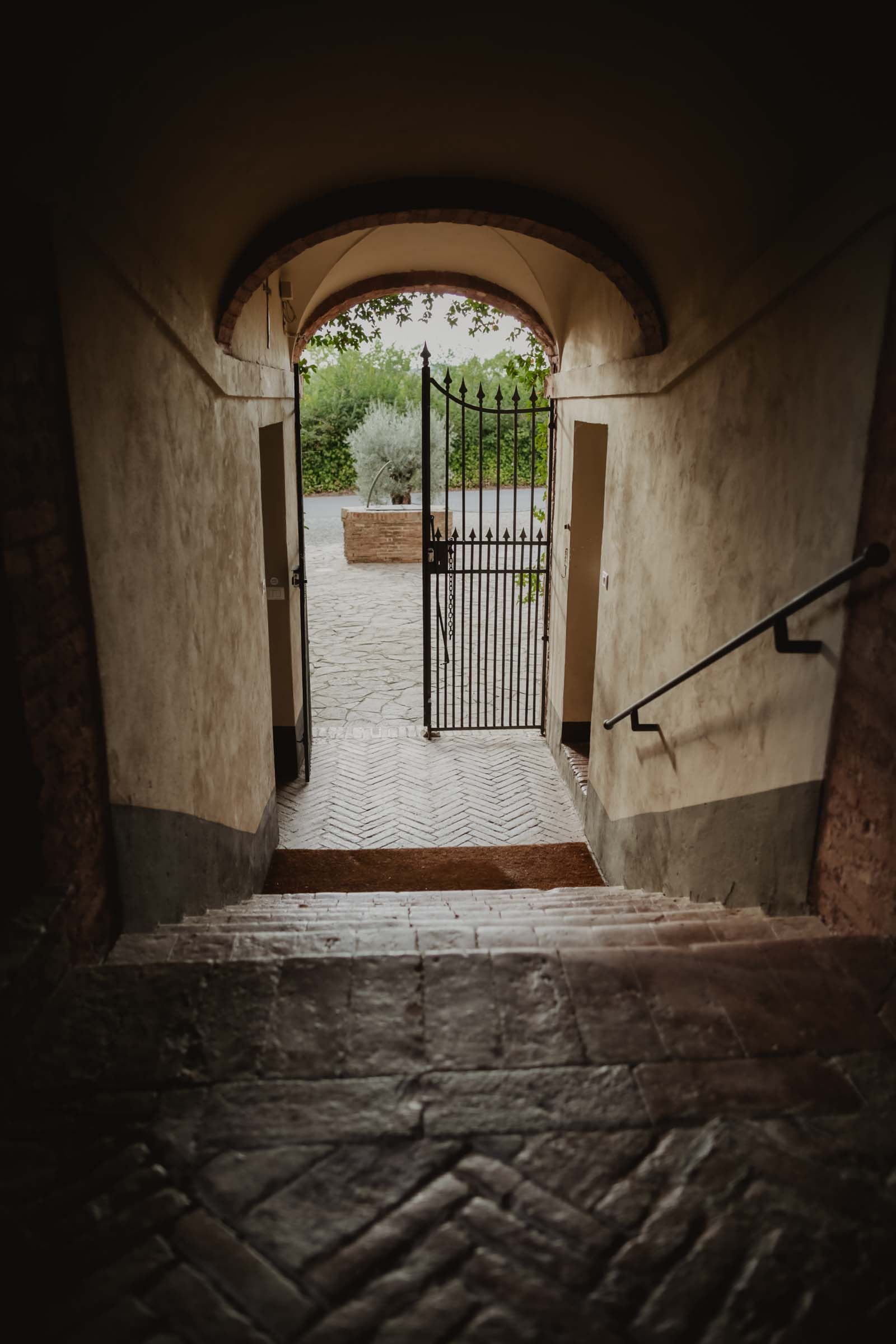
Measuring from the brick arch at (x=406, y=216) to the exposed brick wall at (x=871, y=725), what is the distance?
2.64 m

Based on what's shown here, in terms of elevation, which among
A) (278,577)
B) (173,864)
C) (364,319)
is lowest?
(173,864)

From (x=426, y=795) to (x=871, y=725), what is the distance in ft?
15.3

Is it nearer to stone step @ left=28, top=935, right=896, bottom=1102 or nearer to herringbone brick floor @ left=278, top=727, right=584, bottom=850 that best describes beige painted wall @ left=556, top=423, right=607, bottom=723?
herringbone brick floor @ left=278, top=727, right=584, bottom=850

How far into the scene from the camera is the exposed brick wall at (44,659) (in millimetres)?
2291

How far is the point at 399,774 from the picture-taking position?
7449 millimetres

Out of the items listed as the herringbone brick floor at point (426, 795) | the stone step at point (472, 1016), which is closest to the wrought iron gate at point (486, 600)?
the herringbone brick floor at point (426, 795)

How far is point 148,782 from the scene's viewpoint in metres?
3.27

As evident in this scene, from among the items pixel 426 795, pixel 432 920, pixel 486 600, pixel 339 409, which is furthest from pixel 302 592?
pixel 339 409

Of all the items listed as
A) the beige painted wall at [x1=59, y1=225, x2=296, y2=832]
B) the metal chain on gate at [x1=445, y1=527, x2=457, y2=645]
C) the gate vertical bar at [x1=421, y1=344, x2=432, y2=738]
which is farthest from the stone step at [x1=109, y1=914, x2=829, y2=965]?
the metal chain on gate at [x1=445, y1=527, x2=457, y2=645]

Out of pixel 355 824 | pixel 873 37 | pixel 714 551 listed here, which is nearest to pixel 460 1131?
pixel 714 551

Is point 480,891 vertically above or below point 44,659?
below

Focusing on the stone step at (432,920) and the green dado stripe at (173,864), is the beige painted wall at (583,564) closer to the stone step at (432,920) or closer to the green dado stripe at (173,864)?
the green dado stripe at (173,864)

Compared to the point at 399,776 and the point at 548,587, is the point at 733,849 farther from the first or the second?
the point at 548,587

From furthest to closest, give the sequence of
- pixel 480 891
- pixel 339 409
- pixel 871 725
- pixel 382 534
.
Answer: pixel 339 409, pixel 382 534, pixel 480 891, pixel 871 725
